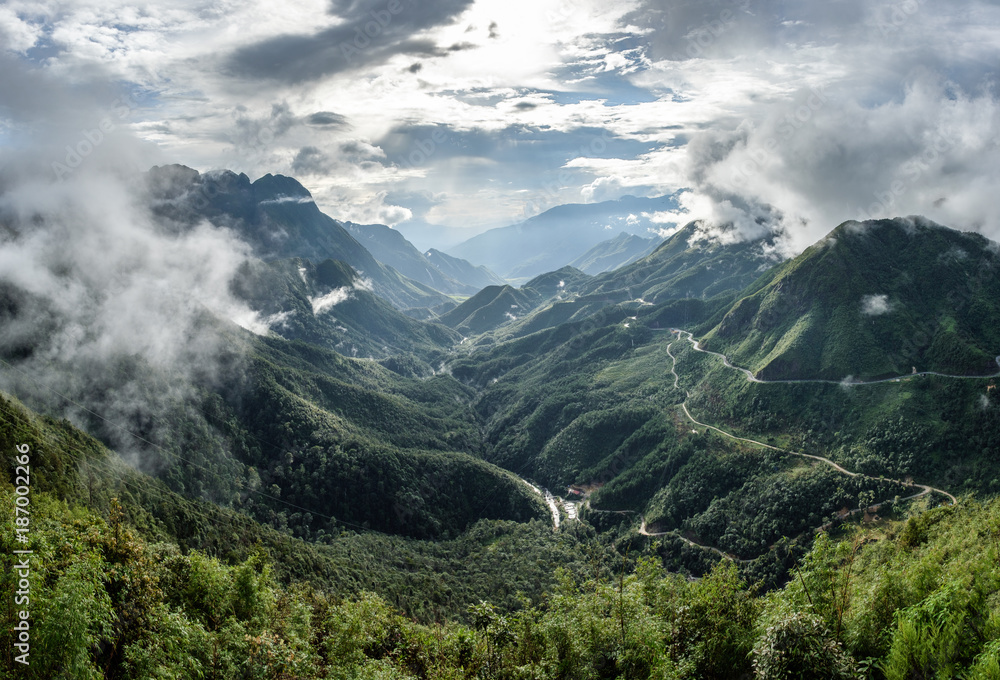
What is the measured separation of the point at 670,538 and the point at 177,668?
165545 millimetres

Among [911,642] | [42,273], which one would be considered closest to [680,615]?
[911,642]

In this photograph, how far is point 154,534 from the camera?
295 ft

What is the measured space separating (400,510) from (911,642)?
7380 inches

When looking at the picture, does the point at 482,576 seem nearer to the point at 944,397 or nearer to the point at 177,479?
the point at 177,479

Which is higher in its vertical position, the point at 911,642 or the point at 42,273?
the point at 911,642

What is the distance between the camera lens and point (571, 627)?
100 ft

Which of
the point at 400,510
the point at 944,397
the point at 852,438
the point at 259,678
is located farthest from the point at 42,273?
the point at 944,397

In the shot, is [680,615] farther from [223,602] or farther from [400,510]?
[400,510]

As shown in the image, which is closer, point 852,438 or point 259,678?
point 259,678

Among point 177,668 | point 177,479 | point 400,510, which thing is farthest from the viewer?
point 400,510

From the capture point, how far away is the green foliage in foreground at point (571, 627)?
65.1ft

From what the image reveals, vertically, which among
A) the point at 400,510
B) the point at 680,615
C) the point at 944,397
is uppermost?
the point at 680,615

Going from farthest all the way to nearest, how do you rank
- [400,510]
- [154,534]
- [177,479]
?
[400,510] < [177,479] < [154,534]

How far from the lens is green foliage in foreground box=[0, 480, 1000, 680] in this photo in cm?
1984
